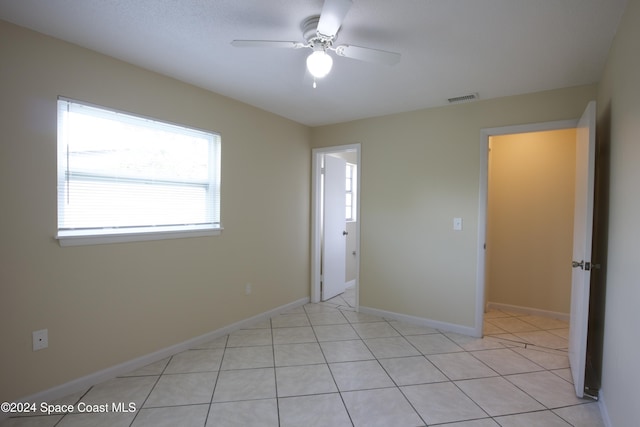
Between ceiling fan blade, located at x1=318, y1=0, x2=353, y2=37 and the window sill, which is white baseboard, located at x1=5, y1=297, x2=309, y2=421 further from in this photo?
ceiling fan blade, located at x1=318, y1=0, x2=353, y2=37

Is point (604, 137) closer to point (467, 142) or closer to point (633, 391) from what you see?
point (467, 142)

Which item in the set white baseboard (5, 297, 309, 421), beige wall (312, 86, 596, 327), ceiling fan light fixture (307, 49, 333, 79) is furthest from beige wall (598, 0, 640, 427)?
white baseboard (5, 297, 309, 421)

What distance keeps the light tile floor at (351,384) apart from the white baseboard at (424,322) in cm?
13

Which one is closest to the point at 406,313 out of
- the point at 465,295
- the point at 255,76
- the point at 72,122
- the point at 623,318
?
the point at 465,295

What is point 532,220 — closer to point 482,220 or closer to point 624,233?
point 482,220

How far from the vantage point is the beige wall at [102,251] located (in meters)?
1.93

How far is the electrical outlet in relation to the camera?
2016 mm

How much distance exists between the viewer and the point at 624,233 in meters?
1.69

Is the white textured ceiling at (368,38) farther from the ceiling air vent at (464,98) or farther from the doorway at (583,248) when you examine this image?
the doorway at (583,248)

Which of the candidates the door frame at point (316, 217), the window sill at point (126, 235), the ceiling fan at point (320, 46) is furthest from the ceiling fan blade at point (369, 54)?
the door frame at point (316, 217)

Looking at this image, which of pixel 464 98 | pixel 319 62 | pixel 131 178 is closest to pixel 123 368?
pixel 131 178

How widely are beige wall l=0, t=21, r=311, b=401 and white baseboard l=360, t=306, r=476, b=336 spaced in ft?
4.28

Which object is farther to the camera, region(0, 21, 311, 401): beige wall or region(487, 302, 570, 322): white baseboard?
region(487, 302, 570, 322): white baseboard

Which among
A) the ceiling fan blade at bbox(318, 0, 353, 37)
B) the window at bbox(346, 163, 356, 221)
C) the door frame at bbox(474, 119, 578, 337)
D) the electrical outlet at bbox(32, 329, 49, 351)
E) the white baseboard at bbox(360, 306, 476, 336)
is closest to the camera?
the ceiling fan blade at bbox(318, 0, 353, 37)
